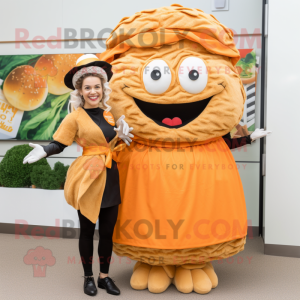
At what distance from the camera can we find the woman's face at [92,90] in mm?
2117

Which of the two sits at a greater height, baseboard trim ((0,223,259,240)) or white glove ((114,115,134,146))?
white glove ((114,115,134,146))

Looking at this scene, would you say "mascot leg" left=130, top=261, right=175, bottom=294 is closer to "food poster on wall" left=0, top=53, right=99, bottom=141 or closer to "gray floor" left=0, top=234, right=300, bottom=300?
"gray floor" left=0, top=234, right=300, bottom=300

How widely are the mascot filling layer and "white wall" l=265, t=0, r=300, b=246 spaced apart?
1.00m

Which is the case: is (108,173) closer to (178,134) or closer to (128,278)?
(178,134)

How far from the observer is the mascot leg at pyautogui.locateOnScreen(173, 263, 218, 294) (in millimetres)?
2246

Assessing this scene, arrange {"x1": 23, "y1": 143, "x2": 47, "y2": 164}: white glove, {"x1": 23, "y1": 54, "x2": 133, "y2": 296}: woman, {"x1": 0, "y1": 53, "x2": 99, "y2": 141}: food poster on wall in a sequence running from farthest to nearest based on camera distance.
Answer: {"x1": 0, "y1": 53, "x2": 99, "y2": 141}: food poster on wall
{"x1": 23, "y1": 54, "x2": 133, "y2": 296}: woman
{"x1": 23, "y1": 143, "x2": 47, "y2": 164}: white glove

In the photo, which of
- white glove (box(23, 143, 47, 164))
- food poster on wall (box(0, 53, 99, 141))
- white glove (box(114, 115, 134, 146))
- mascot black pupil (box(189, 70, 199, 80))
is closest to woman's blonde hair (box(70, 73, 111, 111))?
white glove (box(114, 115, 134, 146))

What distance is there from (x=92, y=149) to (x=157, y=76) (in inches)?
23.9

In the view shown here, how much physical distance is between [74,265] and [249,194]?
1991 millimetres

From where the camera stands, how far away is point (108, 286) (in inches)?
89.5

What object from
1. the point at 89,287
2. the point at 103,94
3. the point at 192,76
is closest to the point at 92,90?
the point at 103,94

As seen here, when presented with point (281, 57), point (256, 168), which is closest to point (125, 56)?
point (281, 57)

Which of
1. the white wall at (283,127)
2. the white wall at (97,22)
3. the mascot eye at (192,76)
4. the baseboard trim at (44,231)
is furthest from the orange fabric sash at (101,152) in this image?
the white wall at (97,22)

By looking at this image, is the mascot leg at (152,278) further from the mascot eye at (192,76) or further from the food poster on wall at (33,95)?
the food poster on wall at (33,95)
